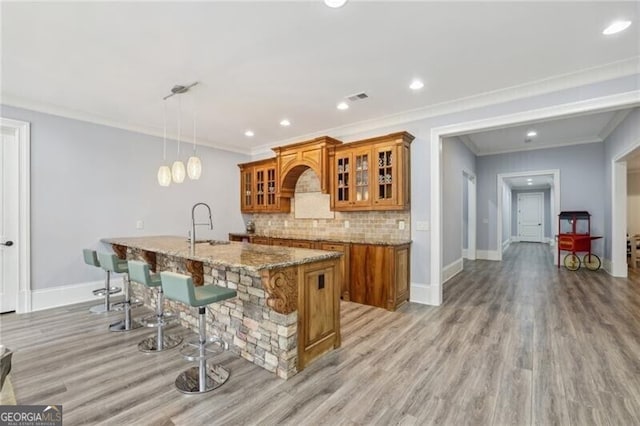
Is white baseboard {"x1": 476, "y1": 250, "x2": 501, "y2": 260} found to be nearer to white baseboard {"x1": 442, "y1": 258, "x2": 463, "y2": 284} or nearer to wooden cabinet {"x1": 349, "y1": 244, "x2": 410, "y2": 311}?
white baseboard {"x1": 442, "y1": 258, "x2": 463, "y2": 284}

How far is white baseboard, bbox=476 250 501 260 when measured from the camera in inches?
317

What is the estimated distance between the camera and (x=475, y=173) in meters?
8.23

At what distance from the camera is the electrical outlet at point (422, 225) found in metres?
4.32

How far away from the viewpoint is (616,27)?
7.88ft

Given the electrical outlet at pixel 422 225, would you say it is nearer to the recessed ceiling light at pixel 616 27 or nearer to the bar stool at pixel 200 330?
the recessed ceiling light at pixel 616 27

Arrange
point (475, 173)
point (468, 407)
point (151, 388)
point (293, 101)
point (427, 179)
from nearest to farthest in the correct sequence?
point (468, 407)
point (151, 388)
point (293, 101)
point (427, 179)
point (475, 173)

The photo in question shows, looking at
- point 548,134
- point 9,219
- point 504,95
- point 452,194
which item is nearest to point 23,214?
point 9,219

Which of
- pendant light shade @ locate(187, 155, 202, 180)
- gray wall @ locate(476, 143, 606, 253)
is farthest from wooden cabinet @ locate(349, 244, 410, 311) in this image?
gray wall @ locate(476, 143, 606, 253)

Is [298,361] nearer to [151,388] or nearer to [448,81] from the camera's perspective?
[151,388]

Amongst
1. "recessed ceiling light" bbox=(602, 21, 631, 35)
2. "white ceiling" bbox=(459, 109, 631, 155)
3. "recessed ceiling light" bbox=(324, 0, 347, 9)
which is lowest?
"recessed ceiling light" bbox=(324, 0, 347, 9)

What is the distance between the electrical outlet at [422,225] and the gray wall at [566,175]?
4.92m

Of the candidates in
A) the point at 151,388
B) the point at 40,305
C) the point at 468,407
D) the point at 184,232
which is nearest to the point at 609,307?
the point at 468,407

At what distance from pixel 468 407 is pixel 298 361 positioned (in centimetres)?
127

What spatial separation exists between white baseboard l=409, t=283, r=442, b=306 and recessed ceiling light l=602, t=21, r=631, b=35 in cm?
319
